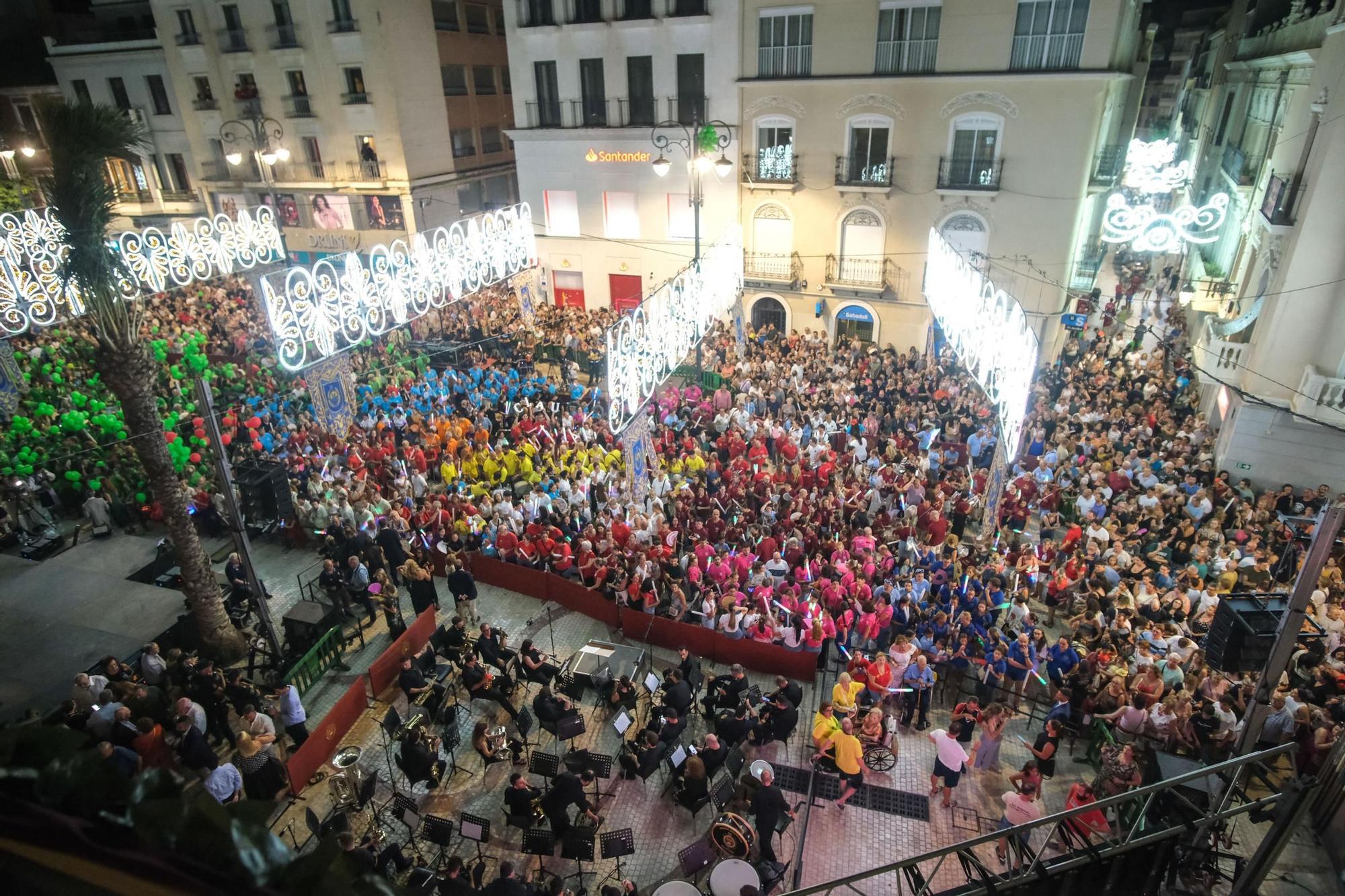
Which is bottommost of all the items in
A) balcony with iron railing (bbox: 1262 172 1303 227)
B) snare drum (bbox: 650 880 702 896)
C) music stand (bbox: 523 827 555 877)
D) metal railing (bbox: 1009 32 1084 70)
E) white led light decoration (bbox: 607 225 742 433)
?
music stand (bbox: 523 827 555 877)

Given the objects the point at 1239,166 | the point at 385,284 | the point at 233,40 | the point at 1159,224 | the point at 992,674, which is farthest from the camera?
the point at 233,40


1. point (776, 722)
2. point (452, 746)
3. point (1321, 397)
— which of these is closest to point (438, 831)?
point (452, 746)

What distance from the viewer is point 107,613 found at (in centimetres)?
1138

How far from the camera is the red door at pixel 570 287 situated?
29406 mm

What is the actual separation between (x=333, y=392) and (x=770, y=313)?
16.2 meters

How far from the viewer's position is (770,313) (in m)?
27.0

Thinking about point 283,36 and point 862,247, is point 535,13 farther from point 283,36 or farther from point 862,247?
point 862,247

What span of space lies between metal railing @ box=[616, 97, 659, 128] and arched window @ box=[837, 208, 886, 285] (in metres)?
7.80

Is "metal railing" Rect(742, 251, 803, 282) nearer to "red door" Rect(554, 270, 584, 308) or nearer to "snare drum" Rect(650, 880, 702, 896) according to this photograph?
"red door" Rect(554, 270, 584, 308)

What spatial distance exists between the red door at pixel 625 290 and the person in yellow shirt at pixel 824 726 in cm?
2095

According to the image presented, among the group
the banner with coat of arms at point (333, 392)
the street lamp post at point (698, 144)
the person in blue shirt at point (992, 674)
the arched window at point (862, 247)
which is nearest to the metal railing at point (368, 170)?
the street lamp post at point (698, 144)

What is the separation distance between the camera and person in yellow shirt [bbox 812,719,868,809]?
366 inches

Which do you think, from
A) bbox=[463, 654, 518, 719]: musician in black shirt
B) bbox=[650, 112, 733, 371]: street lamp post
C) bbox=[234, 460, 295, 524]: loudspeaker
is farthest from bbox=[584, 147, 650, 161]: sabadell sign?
bbox=[463, 654, 518, 719]: musician in black shirt

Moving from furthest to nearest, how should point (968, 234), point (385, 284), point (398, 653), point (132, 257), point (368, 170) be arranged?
point (368, 170)
point (968, 234)
point (385, 284)
point (132, 257)
point (398, 653)
